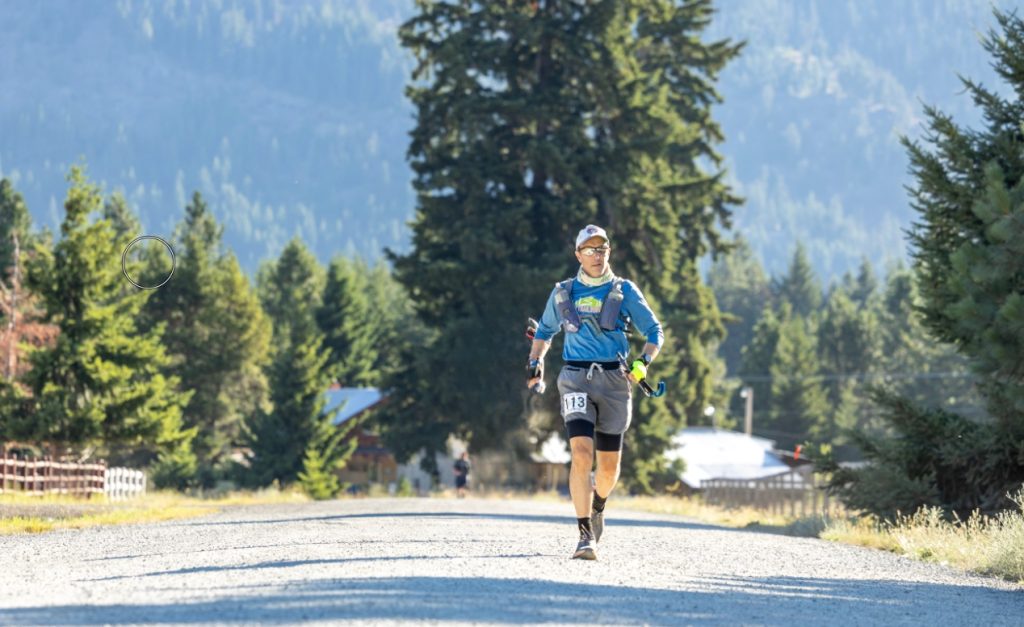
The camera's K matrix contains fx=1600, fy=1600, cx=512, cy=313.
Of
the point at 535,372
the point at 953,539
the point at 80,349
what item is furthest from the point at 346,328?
the point at 535,372

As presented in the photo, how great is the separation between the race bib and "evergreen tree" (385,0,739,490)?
3245cm

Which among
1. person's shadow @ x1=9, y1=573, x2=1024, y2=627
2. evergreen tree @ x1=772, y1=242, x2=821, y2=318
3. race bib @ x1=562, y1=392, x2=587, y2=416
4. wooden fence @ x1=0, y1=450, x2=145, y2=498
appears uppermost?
evergreen tree @ x1=772, y1=242, x2=821, y2=318

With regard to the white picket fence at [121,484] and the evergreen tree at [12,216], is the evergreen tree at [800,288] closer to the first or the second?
the evergreen tree at [12,216]

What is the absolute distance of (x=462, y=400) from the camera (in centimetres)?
4681

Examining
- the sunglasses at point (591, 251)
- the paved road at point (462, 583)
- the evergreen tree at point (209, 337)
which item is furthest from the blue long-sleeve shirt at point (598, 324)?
the evergreen tree at point (209, 337)

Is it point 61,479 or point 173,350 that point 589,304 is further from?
point 173,350

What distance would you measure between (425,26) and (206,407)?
33.5 metres

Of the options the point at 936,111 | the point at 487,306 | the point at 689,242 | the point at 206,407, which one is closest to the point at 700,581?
the point at 936,111

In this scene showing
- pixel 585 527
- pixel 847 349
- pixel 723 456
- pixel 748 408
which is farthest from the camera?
pixel 847 349

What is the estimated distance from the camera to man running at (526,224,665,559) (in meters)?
11.6

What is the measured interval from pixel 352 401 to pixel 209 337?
1806cm

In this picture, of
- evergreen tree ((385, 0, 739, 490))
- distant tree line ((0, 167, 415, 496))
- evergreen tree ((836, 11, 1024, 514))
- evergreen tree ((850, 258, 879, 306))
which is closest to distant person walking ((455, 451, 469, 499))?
evergreen tree ((385, 0, 739, 490))

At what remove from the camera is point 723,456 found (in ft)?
251

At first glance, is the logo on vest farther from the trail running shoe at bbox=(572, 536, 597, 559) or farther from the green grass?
the green grass
